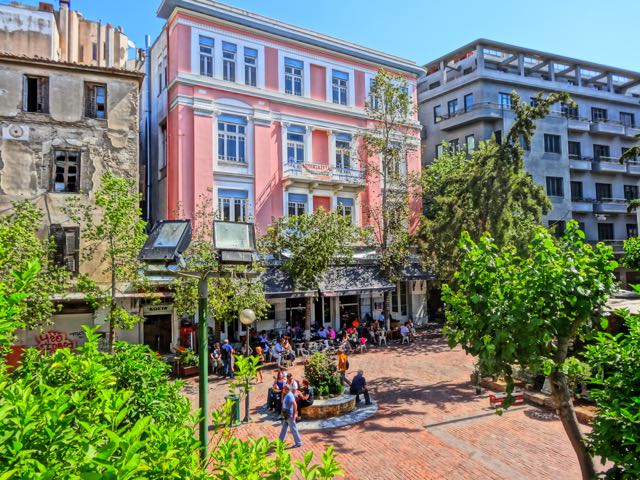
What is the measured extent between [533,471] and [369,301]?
62.6 feet

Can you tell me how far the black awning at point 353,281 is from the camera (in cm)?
2400

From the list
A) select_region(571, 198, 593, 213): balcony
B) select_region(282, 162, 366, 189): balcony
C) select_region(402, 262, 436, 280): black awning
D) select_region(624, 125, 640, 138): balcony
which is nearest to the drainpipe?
select_region(282, 162, 366, 189): balcony

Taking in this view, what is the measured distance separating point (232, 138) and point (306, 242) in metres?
7.40

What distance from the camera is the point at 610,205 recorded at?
127ft

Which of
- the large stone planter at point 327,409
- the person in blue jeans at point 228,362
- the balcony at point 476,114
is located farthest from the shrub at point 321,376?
the balcony at point 476,114

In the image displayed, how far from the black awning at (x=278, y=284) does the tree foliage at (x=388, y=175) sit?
19.1 feet

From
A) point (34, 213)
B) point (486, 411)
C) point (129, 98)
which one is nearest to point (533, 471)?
point (486, 411)

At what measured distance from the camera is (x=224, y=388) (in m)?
15.7

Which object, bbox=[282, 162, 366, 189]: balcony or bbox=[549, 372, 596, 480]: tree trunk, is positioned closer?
bbox=[549, 372, 596, 480]: tree trunk

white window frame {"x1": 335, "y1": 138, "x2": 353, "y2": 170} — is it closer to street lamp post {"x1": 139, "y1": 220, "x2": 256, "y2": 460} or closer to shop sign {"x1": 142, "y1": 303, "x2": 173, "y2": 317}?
shop sign {"x1": 142, "y1": 303, "x2": 173, "y2": 317}

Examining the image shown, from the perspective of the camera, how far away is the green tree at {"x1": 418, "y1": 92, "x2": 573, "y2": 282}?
61.2 feet

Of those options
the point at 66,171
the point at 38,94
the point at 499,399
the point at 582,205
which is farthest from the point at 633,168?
the point at 38,94

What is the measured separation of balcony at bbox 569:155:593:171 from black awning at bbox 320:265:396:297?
2237cm

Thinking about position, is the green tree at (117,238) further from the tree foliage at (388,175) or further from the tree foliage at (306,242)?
the tree foliage at (388,175)
